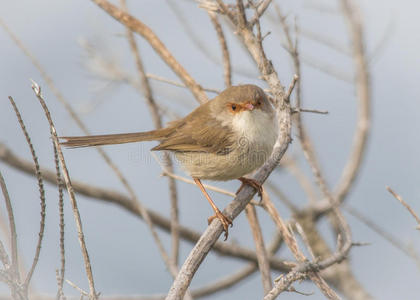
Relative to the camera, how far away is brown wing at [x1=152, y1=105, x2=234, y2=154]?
3.82 m

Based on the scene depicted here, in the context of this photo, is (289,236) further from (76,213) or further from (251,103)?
(76,213)

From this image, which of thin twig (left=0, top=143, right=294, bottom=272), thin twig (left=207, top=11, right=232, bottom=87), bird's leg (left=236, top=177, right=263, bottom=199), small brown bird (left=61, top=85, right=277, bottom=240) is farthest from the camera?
thin twig (left=0, top=143, right=294, bottom=272)

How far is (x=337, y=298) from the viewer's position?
2709 millimetres

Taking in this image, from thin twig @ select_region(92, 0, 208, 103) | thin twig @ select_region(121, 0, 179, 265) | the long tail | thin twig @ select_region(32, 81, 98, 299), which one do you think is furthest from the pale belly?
thin twig @ select_region(32, 81, 98, 299)

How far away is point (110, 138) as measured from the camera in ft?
13.2

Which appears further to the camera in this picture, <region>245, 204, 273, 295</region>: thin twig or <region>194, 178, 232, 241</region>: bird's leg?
<region>245, 204, 273, 295</region>: thin twig

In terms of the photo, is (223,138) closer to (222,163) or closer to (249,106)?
(222,163)

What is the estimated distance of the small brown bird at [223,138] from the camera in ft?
12.0

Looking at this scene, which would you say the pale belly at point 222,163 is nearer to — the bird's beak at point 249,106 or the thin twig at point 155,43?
the bird's beak at point 249,106

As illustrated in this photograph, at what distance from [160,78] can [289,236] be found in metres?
1.79

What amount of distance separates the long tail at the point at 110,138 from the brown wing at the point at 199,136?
0.12 m

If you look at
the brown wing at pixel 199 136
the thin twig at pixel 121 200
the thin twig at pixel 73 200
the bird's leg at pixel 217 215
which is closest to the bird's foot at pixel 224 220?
the bird's leg at pixel 217 215

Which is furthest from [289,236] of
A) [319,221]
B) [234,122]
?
[319,221]

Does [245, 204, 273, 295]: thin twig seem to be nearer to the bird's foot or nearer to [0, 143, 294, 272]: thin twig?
the bird's foot
